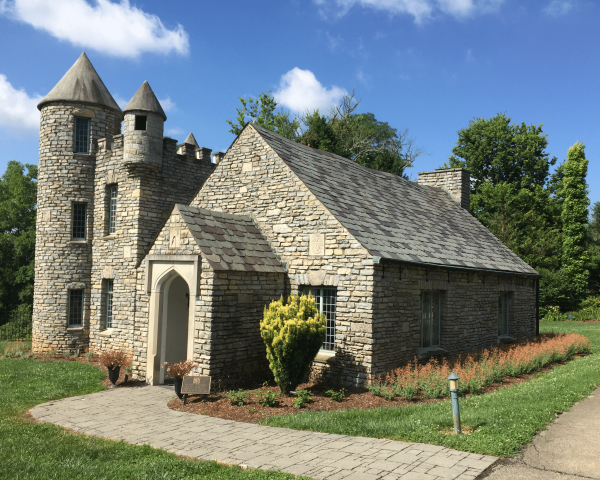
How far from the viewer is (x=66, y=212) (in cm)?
1923

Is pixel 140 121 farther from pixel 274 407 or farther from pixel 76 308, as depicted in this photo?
pixel 274 407

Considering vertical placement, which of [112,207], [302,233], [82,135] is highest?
[82,135]

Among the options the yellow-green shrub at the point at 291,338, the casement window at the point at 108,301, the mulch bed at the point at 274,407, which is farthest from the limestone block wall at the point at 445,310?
the casement window at the point at 108,301

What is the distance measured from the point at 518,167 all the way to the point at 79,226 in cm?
3688

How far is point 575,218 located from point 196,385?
36317 millimetres

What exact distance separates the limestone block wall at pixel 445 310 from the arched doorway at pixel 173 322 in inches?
211

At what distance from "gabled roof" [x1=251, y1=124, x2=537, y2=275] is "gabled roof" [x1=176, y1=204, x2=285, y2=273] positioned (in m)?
2.05

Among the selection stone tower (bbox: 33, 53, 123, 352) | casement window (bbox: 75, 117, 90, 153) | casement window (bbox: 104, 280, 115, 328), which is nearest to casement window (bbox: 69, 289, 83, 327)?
stone tower (bbox: 33, 53, 123, 352)

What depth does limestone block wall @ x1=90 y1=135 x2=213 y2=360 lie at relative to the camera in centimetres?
1747

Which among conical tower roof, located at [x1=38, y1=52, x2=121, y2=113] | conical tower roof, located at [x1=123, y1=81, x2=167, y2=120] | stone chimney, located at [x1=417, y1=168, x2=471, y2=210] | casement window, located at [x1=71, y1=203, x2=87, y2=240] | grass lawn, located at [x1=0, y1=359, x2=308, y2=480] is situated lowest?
grass lawn, located at [x1=0, y1=359, x2=308, y2=480]

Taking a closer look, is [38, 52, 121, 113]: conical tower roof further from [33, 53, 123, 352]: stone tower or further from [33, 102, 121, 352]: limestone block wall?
[33, 102, 121, 352]: limestone block wall

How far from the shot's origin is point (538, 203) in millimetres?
40562

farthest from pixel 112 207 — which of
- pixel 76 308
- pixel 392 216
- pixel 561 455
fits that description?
pixel 561 455

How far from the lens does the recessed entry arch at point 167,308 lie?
11633mm
